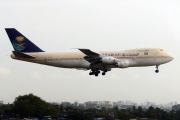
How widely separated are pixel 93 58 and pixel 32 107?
77941mm

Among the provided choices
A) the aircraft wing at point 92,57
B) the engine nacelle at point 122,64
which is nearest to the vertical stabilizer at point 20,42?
the aircraft wing at point 92,57

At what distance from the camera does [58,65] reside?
9019 centimetres

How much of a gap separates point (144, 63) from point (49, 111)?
78692mm

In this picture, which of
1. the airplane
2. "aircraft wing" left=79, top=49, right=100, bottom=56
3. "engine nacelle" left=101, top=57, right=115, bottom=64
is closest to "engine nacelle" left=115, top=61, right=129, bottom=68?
the airplane

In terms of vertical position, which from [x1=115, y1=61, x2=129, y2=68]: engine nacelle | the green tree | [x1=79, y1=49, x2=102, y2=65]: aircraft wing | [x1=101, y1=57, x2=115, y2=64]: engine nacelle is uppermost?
[x1=79, y1=49, x2=102, y2=65]: aircraft wing

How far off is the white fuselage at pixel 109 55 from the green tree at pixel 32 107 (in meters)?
69.9

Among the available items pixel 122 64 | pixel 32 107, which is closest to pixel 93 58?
pixel 122 64

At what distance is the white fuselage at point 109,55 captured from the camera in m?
87.7

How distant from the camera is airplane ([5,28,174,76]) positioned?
86750mm

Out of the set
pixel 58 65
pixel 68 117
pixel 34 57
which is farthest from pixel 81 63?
pixel 68 117

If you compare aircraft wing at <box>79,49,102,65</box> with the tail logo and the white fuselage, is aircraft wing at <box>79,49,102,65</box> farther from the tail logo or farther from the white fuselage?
the tail logo

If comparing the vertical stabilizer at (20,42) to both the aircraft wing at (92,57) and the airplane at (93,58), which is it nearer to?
the airplane at (93,58)

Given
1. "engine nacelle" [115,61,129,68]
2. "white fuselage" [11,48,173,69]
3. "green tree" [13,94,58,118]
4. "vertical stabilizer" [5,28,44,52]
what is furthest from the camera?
"green tree" [13,94,58,118]

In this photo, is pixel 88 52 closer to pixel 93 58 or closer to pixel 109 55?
pixel 93 58
